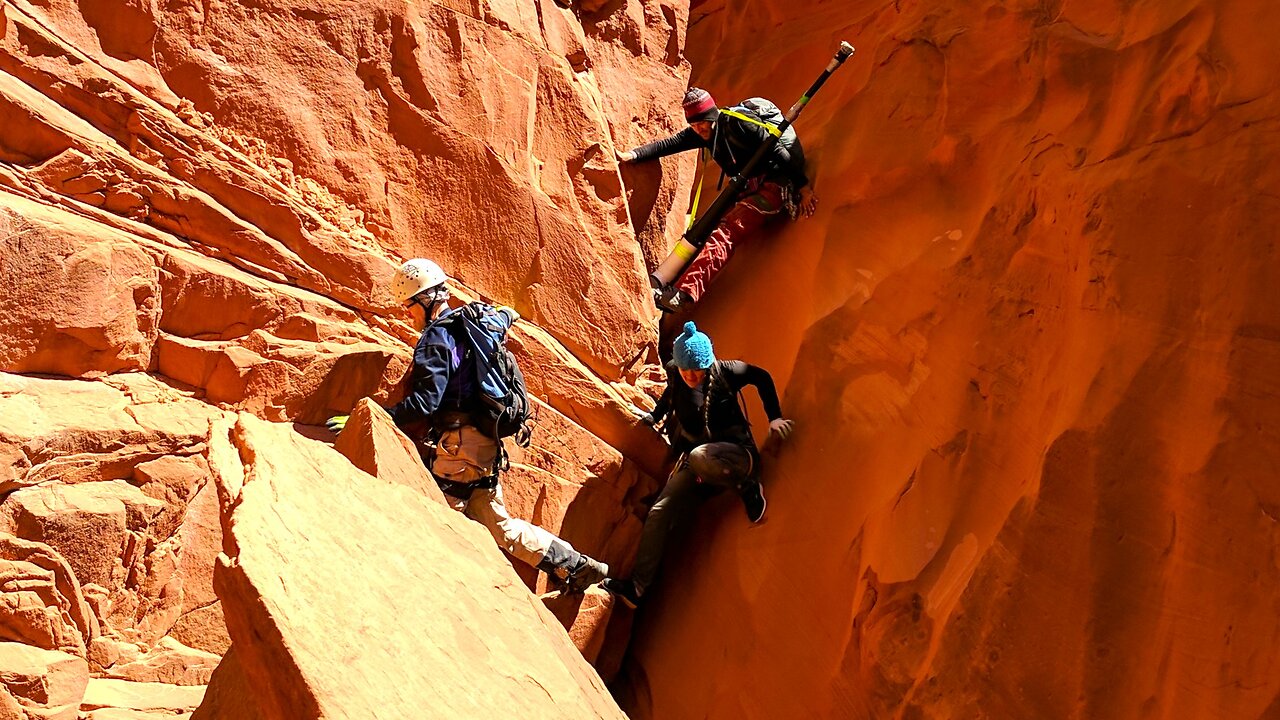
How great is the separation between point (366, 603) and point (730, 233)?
5344 millimetres

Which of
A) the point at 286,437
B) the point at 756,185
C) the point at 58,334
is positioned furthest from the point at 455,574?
the point at 756,185

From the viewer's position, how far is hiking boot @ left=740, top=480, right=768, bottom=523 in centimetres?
711

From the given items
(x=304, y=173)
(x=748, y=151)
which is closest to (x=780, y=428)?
(x=748, y=151)

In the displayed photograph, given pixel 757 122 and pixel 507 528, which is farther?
pixel 757 122

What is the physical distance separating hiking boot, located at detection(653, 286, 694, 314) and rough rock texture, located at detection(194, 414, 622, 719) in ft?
12.5

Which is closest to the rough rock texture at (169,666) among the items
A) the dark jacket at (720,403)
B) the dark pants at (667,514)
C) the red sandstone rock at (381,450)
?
the red sandstone rock at (381,450)

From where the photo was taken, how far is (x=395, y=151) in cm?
732

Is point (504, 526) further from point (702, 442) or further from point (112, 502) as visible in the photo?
point (112, 502)

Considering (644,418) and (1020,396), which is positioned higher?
(1020,396)

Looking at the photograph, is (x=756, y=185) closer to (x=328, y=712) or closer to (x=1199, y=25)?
(x=1199, y=25)

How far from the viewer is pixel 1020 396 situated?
624 centimetres

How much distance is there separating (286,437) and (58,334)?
204 cm

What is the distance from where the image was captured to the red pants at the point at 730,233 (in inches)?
329

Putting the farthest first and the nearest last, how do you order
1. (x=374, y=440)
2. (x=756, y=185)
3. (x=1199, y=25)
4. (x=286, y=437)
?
1. (x=756, y=185)
2. (x=1199, y=25)
3. (x=374, y=440)
4. (x=286, y=437)
